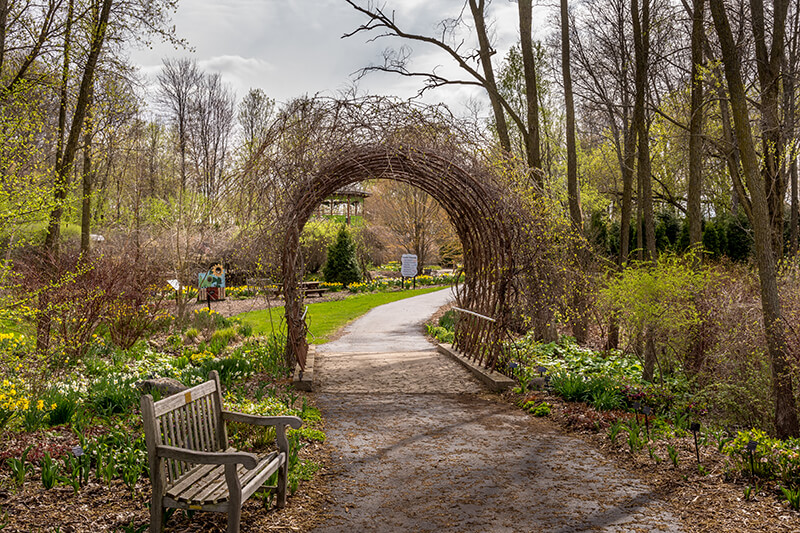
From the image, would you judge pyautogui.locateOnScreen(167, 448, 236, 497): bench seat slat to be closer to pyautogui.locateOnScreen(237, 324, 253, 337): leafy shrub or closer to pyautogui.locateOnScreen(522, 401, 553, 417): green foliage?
pyautogui.locateOnScreen(522, 401, 553, 417): green foliage

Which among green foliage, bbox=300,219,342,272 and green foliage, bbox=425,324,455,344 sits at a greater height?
green foliage, bbox=300,219,342,272

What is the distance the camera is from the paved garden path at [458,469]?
3.96 metres

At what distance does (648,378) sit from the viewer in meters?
7.85

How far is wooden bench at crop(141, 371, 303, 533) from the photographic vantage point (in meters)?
3.42

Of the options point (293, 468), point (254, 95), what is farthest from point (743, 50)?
point (254, 95)

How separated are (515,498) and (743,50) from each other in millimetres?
10004

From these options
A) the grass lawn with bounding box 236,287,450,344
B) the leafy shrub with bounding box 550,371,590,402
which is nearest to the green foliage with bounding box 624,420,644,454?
the leafy shrub with bounding box 550,371,590,402

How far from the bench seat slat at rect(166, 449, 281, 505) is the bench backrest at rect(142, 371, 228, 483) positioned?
3.9 inches

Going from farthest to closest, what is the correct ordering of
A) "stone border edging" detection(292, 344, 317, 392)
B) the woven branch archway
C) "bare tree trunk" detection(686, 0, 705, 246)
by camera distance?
"bare tree trunk" detection(686, 0, 705, 246) → the woven branch archway → "stone border edging" detection(292, 344, 317, 392)

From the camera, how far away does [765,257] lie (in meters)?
5.55

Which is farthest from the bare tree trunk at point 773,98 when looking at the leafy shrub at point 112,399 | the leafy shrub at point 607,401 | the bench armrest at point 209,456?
the leafy shrub at point 112,399

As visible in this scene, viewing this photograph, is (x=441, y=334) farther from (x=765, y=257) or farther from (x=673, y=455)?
(x=673, y=455)

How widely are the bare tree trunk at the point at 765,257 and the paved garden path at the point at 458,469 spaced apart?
172 cm

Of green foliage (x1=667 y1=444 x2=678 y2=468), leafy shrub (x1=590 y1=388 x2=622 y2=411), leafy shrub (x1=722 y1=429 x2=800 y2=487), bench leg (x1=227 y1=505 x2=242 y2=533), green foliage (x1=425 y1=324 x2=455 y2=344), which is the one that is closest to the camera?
bench leg (x1=227 y1=505 x2=242 y2=533)
